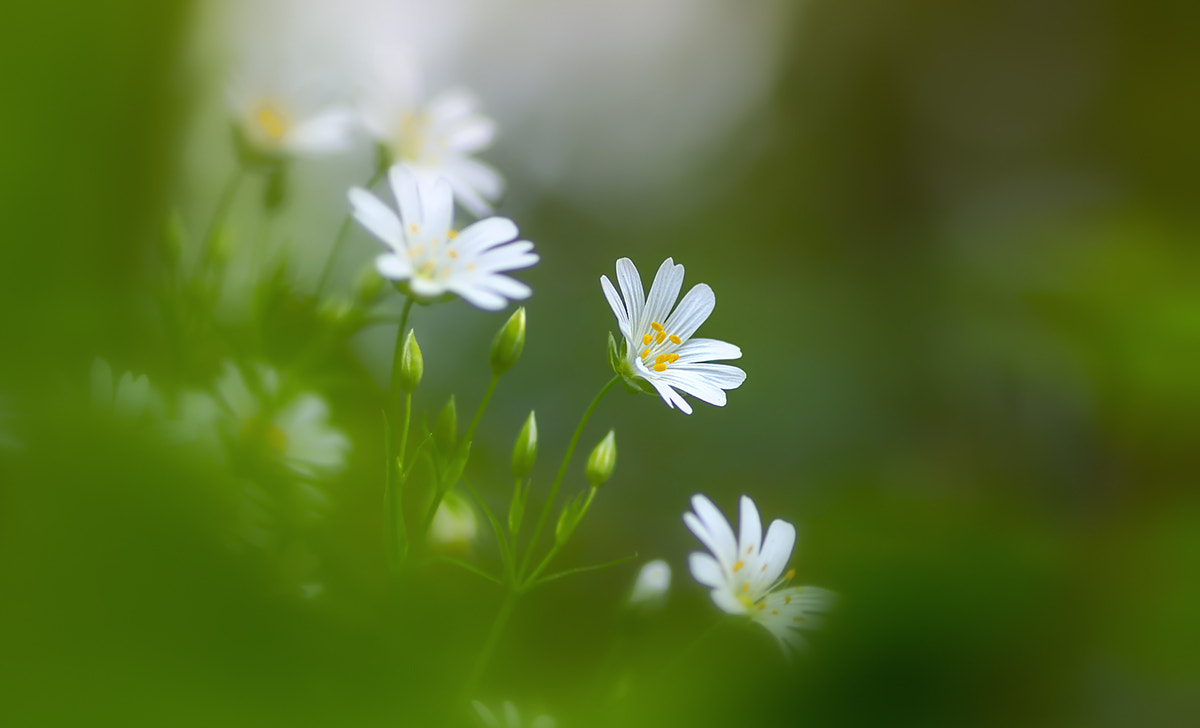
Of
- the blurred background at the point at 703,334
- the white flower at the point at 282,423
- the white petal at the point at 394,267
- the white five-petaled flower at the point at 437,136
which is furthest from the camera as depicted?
the white five-petaled flower at the point at 437,136

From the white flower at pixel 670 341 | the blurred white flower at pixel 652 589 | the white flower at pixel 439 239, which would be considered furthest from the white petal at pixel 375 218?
the blurred white flower at pixel 652 589

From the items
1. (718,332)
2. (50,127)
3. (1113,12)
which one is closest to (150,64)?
(50,127)

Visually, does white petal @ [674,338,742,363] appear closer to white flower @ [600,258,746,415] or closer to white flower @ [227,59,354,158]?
white flower @ [600,258,746,415]

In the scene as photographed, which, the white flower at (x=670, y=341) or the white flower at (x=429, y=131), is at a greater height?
the white flower at (x=429, y=131)

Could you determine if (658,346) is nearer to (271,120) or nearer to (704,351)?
(704,351)

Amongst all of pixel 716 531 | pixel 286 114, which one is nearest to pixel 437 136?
→ pixel 286 114

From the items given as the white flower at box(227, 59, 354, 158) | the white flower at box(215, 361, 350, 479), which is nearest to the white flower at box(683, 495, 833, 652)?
the white flower at box(215, 361, 350, 479)

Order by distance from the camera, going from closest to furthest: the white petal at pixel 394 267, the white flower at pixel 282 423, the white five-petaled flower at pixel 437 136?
the white petal at pixel 394 267, the white flower at pixel 282 423, the white five-petaled flower at pixel 437 136

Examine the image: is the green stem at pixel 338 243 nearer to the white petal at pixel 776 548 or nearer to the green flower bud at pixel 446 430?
the green flower bud at pixel 446 430

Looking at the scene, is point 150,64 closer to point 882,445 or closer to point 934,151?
point 882,445
